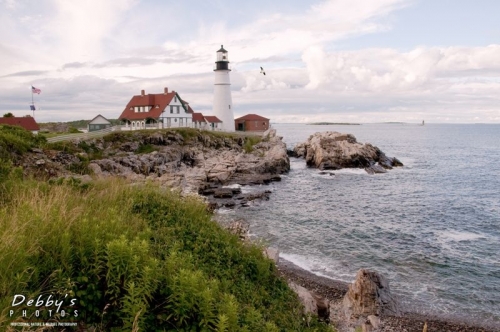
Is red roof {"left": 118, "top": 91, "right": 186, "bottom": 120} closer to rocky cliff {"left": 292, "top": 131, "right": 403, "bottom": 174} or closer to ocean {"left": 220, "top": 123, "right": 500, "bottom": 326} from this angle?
rocky cliff {"left": 292, "top": 131, "right": 403, "bottom": 174}

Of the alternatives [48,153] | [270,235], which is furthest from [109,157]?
[270,235]

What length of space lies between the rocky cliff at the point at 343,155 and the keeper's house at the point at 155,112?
75.8 feet

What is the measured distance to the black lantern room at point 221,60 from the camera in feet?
221

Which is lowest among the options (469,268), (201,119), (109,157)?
(469,268)

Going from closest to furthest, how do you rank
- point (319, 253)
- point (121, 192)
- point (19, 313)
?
point (19, 313) < point (121, 192) < point (319, 253)

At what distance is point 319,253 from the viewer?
814 inches

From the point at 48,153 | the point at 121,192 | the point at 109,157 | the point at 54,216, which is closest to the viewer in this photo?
the point at 54,216

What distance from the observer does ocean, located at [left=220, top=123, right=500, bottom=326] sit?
53.3ft

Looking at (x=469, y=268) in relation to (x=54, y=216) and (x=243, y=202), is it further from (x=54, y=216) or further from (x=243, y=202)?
(x=54, y=216)

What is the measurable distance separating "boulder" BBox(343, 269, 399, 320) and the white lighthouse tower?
192ft

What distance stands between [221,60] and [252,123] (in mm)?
18076

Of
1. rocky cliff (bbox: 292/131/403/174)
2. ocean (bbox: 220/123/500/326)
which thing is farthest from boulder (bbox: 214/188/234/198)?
rocky cliff (bbox: 292/131/403/174)

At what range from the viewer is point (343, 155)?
53.4 metres

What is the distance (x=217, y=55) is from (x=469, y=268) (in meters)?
58.9
